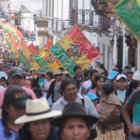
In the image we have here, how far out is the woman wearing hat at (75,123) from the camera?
3623 mm

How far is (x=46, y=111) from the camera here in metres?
4.01

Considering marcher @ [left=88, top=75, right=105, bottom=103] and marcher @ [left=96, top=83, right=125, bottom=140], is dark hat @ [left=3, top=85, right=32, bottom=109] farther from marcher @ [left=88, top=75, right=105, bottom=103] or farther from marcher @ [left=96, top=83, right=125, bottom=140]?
marcher @ [left=88, top=75, right=105, bottom=103]

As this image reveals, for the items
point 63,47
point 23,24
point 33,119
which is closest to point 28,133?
point 33,119

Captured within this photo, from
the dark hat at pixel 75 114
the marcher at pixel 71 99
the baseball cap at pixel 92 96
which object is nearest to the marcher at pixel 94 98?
the baseball cap at pixel 92 96

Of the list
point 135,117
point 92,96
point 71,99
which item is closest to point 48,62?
point 92,96

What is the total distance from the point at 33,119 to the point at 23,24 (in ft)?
373

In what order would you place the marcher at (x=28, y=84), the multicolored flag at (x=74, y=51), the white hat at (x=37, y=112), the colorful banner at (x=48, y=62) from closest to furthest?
the white hat at (x=37, y=112)
the marcher at (x=28, y=84)
the multicolored flag at (x=74, y=51)
the colorful banner at (x=48, y=62)

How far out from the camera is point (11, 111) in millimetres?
4551

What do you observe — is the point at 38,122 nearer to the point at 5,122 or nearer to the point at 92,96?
the point at 5,122

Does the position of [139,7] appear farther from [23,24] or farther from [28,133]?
[23,24]

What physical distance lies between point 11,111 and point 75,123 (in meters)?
1.07

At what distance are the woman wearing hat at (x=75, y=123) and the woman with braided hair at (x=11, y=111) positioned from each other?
83 cm

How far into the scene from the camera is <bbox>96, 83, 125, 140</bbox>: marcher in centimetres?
761

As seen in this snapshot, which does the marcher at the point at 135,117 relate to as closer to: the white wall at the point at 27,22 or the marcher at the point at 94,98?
the marcher at the point at 94,98
